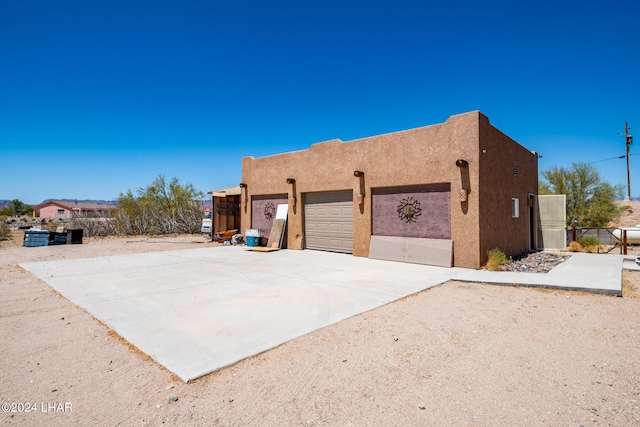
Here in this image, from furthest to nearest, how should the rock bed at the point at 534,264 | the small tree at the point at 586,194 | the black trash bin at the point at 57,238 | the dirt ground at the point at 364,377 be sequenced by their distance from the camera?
the small tree at the point at 586,194, the black trash bin at the point at 57,238, the rock bed at the point at 534,264, the dirt ground at the point at 364,377

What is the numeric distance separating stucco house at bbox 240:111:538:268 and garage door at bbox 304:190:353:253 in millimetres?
39

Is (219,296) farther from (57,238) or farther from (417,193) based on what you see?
(57,238)

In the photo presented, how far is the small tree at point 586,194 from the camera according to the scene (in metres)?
19.1

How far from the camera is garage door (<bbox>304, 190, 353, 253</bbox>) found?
12.3 meters

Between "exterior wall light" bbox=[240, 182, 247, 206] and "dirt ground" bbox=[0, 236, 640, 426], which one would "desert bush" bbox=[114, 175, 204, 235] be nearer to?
"exterior wall light" bbox=[240, 182, 247, 206]

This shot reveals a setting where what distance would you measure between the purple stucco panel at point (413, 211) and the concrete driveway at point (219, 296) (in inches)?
47.1

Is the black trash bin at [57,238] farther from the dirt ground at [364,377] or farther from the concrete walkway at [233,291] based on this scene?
the dirt ground at [364,377]

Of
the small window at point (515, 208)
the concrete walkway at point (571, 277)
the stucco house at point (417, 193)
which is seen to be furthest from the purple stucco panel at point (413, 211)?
the small window at point (515, 208)

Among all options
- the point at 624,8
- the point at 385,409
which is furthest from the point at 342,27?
the point at 385,409

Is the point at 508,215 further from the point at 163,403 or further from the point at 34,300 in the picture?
the point at 34,300

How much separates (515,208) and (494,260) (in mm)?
3695

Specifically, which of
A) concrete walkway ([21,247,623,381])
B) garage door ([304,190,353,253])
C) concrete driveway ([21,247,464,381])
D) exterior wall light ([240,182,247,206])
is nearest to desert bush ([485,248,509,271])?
concrete walkway ([21,247,623,381])

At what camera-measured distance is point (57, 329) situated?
4406 mm

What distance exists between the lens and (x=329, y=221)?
12.9m
